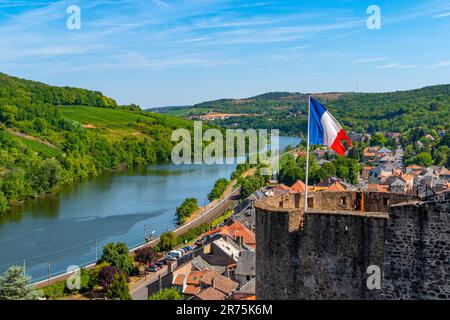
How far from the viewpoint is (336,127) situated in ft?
31.9

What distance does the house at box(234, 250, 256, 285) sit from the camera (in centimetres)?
3200

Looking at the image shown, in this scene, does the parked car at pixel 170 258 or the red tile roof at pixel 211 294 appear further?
the parked car at pixel 170 258

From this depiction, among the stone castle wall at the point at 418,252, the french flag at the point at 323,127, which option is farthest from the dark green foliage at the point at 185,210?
the stone castle wall at the point at 418,252

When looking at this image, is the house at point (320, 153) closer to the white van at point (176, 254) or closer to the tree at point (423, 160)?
the tree at point (423, 160)

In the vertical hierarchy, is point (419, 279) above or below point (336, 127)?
below

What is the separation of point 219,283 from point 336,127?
75.3 feet

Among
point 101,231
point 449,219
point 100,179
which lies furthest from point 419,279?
point 100,179

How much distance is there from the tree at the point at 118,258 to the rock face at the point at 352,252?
92.1ft

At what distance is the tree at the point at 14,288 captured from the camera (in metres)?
17.0

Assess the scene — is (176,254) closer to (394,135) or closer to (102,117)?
(394,135)

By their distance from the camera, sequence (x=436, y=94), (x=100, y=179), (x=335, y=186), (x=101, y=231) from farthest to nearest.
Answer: (x=436, y=94) → (x=100, y=179) → (x=335, y=186) → (x=101, y=231)

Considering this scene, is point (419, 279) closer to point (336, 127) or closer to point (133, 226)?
point (336, 127)

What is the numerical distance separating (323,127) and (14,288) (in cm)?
1191

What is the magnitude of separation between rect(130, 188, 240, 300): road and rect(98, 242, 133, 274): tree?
1.46 meters
